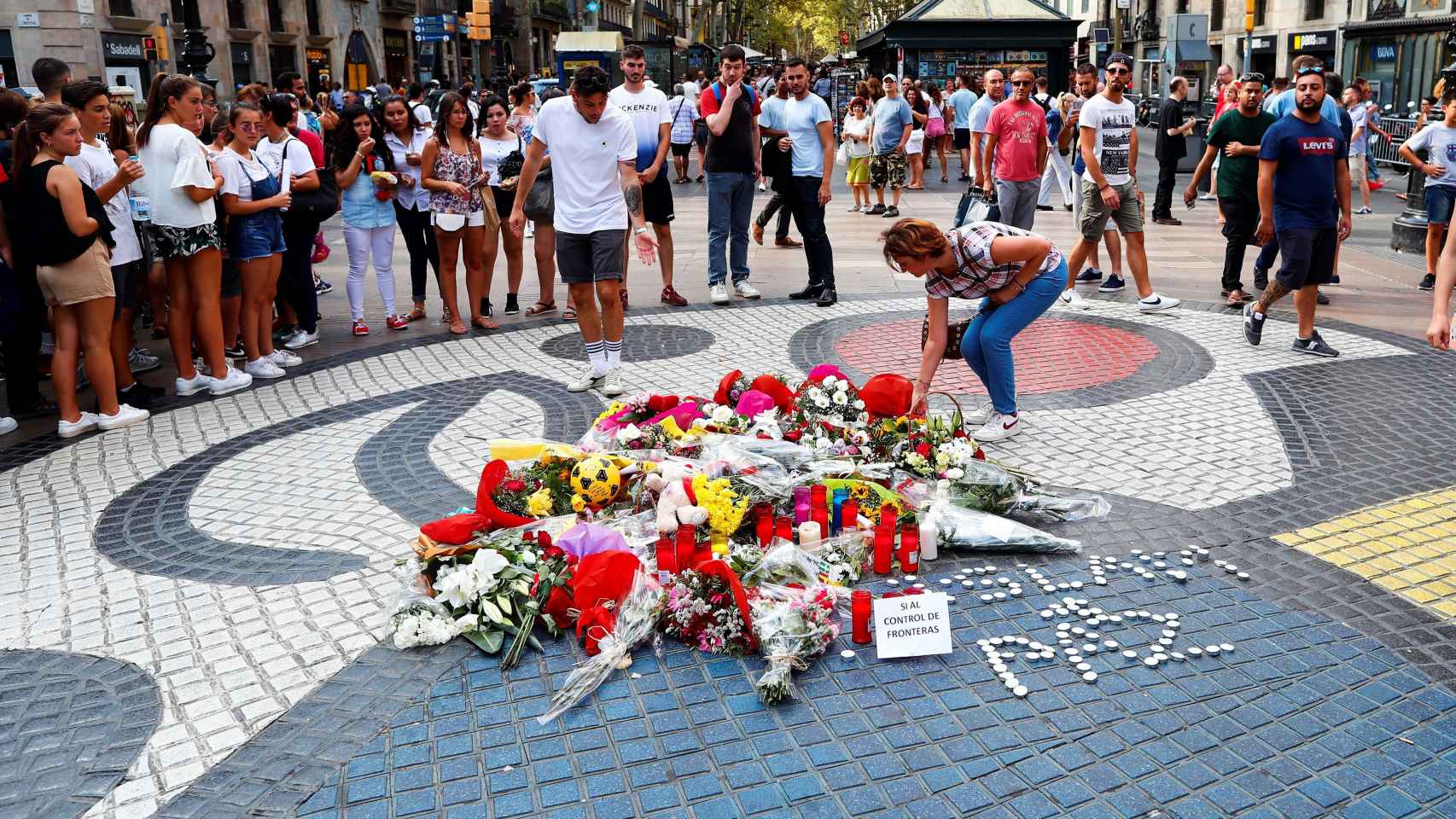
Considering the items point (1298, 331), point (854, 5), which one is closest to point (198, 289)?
point (1298, 331)

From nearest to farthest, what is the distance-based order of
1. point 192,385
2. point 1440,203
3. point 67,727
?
point 67,727 → point 192,385 → point 1440,203

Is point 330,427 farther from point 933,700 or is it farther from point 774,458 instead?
point 933,700

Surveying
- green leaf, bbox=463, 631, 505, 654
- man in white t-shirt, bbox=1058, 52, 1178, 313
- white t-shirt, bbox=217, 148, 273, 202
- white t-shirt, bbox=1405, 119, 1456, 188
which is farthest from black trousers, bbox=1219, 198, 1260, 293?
green leaf, bbox=463, 631, 505, 654

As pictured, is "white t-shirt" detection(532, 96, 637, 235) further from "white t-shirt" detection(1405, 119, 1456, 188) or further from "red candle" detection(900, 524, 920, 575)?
"white t-shirt" detection(1405, 119, 1456, 188)

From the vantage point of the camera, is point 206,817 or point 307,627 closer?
point 206,817

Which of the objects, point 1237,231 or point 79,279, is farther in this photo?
point 1237,231

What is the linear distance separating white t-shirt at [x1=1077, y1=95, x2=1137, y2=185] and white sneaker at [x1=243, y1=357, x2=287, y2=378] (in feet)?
20.5

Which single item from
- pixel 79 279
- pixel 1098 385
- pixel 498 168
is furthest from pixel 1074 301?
pixel 79 279

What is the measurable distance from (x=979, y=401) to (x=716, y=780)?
392cm

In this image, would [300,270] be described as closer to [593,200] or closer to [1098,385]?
[593,200]

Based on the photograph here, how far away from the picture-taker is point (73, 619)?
4199mm

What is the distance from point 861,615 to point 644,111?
19.4ft

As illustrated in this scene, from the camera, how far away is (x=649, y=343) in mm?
8305

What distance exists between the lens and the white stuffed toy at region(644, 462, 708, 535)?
438 centimetres
